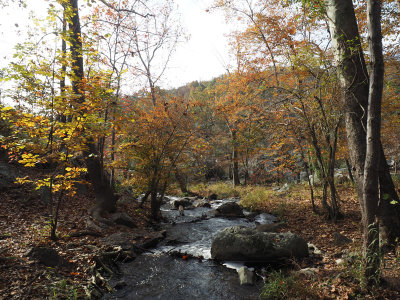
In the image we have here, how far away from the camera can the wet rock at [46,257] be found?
4.42 m

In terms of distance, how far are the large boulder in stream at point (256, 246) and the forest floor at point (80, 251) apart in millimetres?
399

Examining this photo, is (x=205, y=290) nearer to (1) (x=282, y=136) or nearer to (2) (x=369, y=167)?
(2) (x=369, y=167)

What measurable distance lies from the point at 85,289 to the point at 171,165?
6255mm

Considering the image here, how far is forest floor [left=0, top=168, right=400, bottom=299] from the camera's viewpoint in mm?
3594

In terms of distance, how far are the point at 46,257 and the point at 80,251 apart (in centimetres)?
92

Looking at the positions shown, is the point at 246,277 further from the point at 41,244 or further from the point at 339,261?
the point at 41,244

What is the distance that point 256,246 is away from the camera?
561cm

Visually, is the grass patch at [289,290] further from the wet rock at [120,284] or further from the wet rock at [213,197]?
the wet rock at [213,197]

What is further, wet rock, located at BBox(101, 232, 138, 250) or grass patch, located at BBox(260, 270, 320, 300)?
wet rock, located at BBox(101, 232, 138, 250)

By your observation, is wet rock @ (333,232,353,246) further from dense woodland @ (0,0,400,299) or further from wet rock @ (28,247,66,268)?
wet rock @ (28,247,66,268)

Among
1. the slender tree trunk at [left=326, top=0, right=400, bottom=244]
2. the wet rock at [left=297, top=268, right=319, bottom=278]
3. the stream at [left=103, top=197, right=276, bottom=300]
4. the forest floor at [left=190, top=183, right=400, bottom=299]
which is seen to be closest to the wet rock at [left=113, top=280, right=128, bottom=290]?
the stream at [left=103, top=197, right=276, bottom=300]

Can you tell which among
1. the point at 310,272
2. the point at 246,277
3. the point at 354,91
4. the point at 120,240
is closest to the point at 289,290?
the point at 310,272

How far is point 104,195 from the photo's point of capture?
8.68 m

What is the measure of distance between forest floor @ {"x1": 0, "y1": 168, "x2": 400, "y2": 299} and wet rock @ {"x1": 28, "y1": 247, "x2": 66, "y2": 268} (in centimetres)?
10
